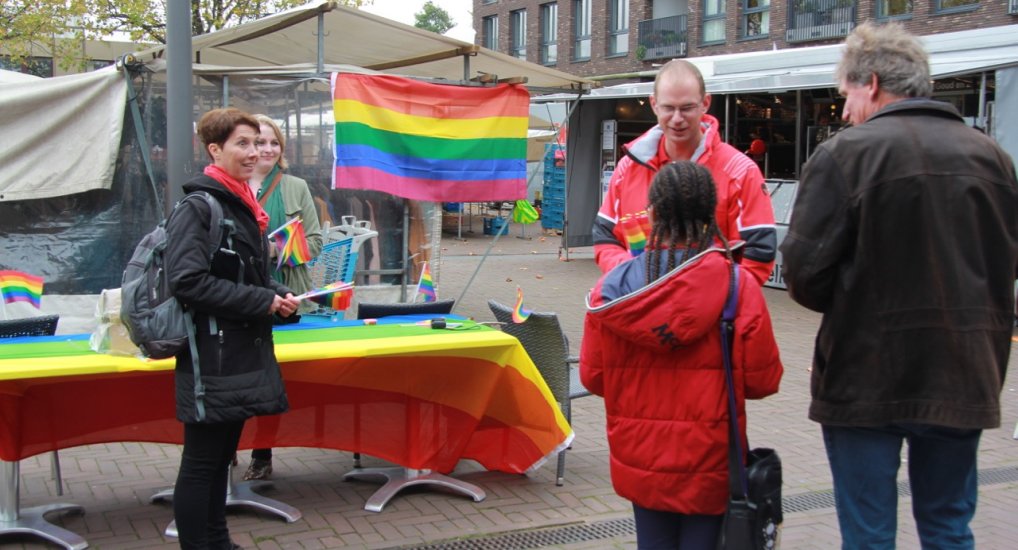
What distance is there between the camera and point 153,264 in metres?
3.48

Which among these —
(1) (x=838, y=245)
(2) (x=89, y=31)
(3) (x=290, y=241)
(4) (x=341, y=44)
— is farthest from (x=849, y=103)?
(2) (x=89, y=31)

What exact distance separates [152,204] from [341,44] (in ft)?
7.86

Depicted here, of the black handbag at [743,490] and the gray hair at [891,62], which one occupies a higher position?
the gray hair at [891,62]

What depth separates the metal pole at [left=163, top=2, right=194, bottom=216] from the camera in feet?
17.1

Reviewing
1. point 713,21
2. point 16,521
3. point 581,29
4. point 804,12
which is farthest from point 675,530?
point 581,29

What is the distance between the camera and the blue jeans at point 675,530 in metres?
2.86

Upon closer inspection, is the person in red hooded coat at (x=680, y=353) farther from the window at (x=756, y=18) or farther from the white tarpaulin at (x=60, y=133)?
the window at (x=756, y=18)

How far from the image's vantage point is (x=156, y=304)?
3.46m

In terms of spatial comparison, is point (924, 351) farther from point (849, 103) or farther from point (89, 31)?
point (89, 31)

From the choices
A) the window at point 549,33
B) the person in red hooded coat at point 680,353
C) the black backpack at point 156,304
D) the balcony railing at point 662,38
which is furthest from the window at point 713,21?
the person in red hooded coat at point 680,353

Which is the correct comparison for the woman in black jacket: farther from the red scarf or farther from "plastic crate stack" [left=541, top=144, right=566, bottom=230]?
"plastic crate stack" [left=541, top=144, right=566, bottom=230]

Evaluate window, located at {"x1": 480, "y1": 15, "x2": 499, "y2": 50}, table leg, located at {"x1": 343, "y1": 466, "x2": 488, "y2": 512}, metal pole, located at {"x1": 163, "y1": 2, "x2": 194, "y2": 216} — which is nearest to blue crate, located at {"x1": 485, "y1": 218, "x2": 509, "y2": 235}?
metal pole, located at {"x1": 163, "y1": 2, "x2": 194, "y2": 216}

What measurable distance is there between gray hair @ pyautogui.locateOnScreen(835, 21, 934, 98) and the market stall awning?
17.2ft

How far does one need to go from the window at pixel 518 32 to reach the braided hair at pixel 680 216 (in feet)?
118
